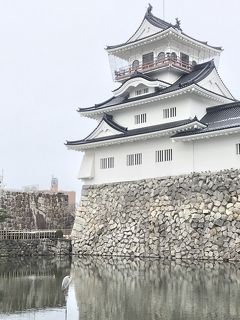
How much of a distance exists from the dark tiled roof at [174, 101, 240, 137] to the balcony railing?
3.36m

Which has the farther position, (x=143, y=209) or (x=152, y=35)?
(x=152, y=35)

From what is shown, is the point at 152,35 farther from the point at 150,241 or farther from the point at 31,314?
the point at 31,314

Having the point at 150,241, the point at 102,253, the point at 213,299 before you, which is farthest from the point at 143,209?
the point at 213,299

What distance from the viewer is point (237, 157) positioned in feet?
70.3

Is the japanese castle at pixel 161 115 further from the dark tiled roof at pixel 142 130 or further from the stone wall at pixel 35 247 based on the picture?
the stone wall at pixel 35 247

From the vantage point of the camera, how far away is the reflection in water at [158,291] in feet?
32.2

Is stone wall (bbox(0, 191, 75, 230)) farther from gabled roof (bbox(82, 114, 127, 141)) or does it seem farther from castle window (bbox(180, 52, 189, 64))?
castle window (bbox(180, 52, 189, 64))

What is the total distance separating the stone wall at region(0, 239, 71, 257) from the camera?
25.3 m

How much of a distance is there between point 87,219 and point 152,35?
10650mm

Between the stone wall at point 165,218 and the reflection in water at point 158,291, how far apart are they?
5.10ft

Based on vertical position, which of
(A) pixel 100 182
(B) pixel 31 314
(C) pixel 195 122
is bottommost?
(B) pixel 31 314

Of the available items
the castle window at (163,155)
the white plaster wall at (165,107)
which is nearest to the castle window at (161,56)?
the white plaster wall at (165,107)

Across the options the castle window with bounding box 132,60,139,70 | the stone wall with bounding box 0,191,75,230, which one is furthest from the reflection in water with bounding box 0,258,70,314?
the castle window with bounding box 132,60,139,70

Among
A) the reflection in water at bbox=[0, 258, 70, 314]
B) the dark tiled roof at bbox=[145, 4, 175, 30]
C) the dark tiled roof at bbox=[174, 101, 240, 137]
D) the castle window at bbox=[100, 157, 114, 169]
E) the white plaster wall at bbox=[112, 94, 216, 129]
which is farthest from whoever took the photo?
the dark tiled roof at bbox=[145, 4, 175, 30]
